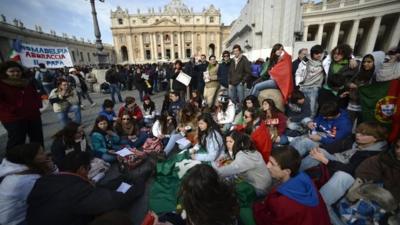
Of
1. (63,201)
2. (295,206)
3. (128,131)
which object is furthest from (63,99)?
(295,206)

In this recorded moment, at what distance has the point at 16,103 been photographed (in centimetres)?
295

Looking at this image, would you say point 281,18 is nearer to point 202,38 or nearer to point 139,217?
point 139,217

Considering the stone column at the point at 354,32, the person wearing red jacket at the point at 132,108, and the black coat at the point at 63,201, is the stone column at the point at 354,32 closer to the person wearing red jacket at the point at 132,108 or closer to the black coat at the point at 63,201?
the person wearing red jacket at the point at 132,108

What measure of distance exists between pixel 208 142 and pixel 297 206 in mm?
2035

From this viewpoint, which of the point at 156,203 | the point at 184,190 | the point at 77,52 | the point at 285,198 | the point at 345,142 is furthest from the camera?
the point at 77,52

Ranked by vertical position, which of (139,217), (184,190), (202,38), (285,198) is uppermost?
(202,38)

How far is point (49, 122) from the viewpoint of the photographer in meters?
6.41

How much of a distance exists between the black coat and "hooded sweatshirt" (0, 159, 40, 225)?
0.38 meters

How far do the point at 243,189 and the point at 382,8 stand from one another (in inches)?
1216

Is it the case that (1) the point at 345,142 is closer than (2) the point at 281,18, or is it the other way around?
(1) the point at 345,142

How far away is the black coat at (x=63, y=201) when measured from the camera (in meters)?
1.46

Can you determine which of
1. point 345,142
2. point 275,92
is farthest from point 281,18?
point 345,142

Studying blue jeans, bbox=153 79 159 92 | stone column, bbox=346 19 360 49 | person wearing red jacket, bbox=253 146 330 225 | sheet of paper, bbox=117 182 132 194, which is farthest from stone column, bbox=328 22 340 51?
sheet of paper, bbox=117 182 132 194

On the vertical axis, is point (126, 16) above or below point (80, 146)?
above
